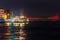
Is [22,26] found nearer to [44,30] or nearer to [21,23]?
[21,23]

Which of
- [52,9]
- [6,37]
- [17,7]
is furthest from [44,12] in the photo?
[6,37]

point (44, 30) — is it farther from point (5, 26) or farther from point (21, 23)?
point (5, 26)

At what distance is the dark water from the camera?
1.31 m

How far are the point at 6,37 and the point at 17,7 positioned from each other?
28 cm

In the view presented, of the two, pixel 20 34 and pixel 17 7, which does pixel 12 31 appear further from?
pixel 17 7

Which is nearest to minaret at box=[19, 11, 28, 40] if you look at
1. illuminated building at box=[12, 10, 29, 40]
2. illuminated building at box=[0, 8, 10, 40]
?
illuminated building at box=[12, 10, 29, 40]

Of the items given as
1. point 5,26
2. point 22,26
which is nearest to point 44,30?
point 22,26

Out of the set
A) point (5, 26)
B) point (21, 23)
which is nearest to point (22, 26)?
point (21, 23)

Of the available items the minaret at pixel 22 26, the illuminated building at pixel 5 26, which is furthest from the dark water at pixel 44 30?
the illuminated building at pixel 5 26

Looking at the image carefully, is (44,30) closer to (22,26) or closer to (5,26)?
(22,26)

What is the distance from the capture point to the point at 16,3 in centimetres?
133

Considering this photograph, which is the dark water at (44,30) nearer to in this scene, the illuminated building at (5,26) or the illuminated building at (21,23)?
the illuminated building at (21,23)

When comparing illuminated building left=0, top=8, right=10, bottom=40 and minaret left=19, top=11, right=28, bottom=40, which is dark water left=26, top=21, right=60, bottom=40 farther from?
illuminated building left=0, top=8, right=10, bottom=40

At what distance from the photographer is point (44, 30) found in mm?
1353
